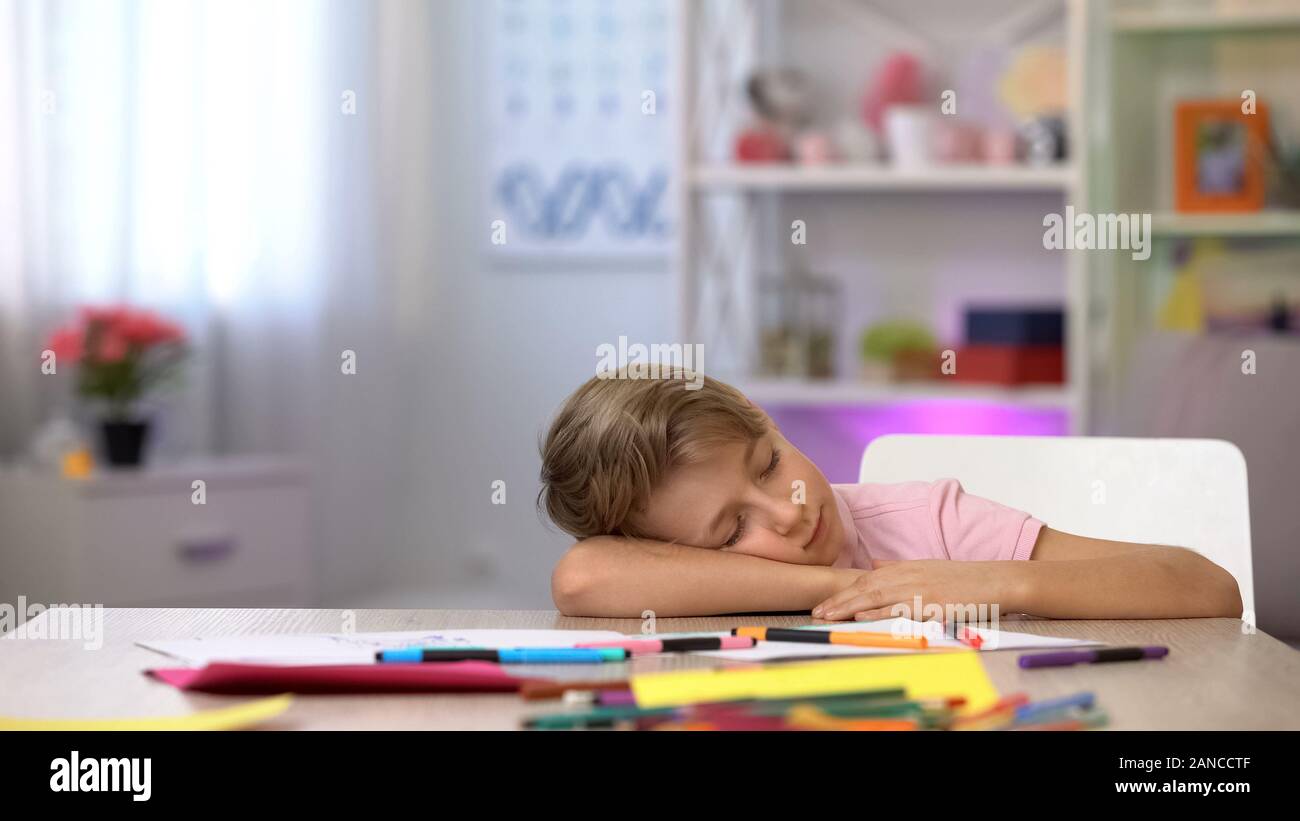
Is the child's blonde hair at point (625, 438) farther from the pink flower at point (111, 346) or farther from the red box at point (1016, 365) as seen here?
the pink flower at point (111, 346)

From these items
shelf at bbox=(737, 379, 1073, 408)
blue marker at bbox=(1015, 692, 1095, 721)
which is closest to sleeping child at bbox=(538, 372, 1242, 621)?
blue marker at bbox=(1015, 692, 1095, 721)

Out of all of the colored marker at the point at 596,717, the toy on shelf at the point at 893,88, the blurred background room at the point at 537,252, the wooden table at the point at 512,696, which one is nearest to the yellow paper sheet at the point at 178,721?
the wooden table at the point at 512,696

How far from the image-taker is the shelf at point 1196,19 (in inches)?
106

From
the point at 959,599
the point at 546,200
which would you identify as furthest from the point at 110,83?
the point at 959,599

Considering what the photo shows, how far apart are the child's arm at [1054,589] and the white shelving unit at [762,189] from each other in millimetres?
1751

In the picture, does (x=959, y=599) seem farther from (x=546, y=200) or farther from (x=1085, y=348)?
(x=546, y=200)

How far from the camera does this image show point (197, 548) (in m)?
2.79

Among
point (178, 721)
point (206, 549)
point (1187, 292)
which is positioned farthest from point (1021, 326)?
point (178, 721)

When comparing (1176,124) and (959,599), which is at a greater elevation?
(1176,124)

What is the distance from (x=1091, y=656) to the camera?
0.70 meters

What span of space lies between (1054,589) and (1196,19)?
2177 millimetres

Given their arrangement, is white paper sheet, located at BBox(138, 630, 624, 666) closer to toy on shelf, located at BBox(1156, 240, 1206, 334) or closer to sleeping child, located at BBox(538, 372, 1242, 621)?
sleeping child, located at BBox(538, 372, 1242, 621)

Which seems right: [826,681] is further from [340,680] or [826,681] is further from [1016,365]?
[1016,365]
